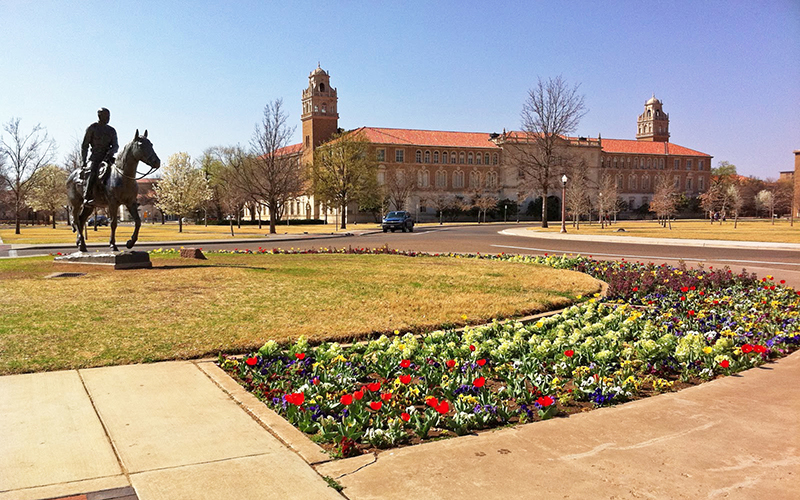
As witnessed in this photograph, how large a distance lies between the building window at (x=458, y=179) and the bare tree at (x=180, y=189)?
44125 mm

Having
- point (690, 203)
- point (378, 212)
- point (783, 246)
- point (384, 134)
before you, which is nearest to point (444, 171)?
point (384, 134)

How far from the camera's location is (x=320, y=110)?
102 metres

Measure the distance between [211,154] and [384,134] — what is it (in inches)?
1304

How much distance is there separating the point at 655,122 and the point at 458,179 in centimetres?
5850

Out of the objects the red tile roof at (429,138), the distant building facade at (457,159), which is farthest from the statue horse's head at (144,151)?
the red tile roof at (429,138)

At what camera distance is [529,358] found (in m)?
6.63

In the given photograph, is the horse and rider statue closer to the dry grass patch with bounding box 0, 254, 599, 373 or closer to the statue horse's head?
the statue horse's head

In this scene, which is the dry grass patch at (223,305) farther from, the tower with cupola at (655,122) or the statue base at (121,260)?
the tower with cupola at (655,122)

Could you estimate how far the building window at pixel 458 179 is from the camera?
4279 inches

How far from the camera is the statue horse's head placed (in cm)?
1395

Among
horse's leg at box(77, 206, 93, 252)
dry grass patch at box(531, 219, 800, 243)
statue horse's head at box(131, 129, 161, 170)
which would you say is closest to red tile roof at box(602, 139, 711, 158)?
dry grass patch at box(531, 219, 800, 243)

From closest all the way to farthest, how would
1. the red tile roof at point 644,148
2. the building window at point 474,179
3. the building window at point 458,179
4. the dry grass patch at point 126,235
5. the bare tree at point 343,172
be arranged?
the dry grass patch at point 126,235, the bare tree at point 343,172, the building window at point 474,179, the building window at point 458,179, the red tile roof at point 644,148

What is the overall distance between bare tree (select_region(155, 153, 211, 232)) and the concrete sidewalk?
52.4 m

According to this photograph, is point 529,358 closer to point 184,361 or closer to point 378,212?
point 184,361
